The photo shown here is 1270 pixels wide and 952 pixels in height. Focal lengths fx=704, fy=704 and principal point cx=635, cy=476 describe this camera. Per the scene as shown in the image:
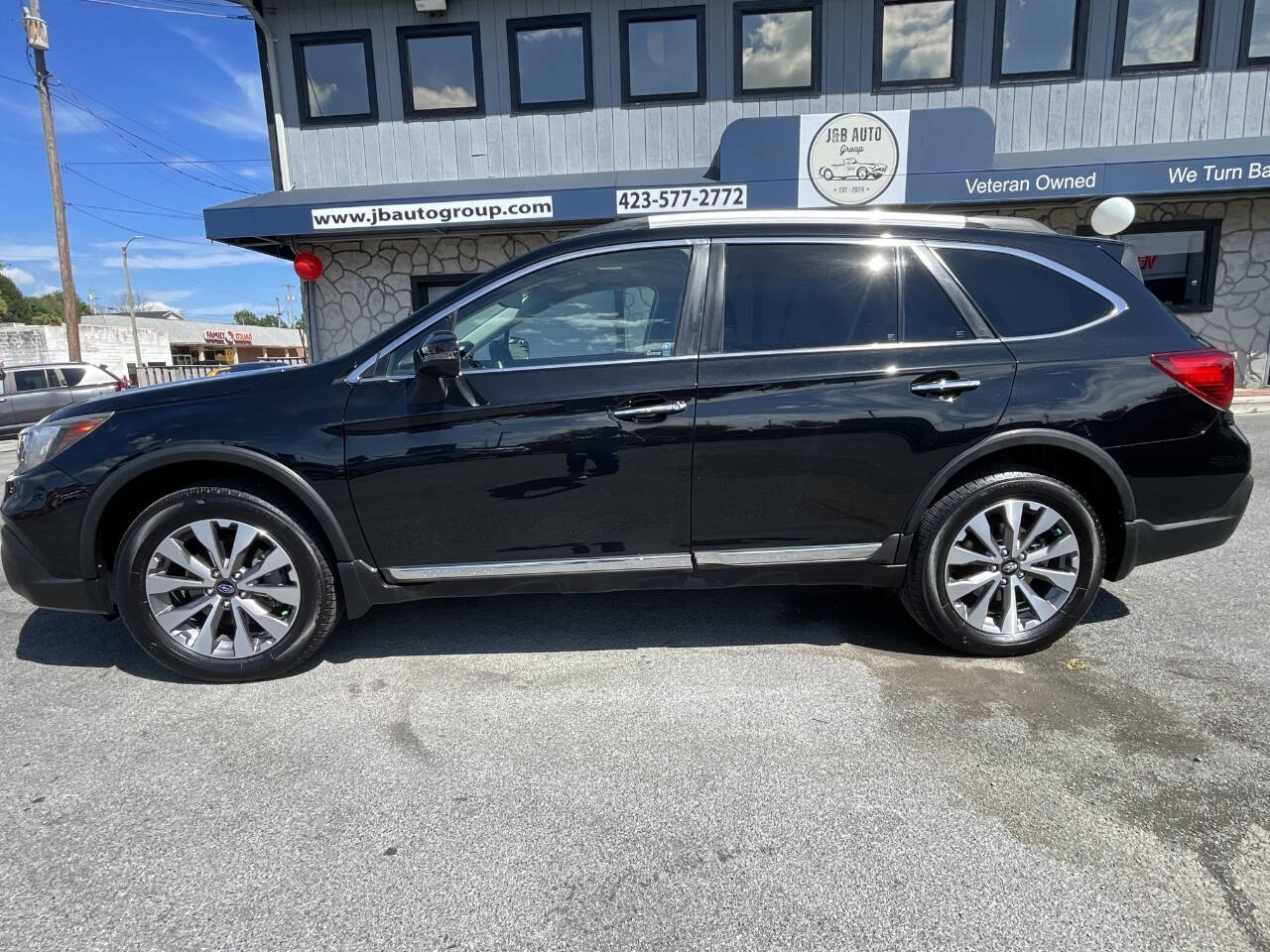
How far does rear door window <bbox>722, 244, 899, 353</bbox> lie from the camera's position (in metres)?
2.97

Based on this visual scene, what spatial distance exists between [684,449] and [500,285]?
105 centimetres

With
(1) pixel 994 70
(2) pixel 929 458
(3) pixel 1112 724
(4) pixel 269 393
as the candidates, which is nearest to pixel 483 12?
(1) pixel 994 70

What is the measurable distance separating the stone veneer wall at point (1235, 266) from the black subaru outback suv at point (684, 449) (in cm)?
912

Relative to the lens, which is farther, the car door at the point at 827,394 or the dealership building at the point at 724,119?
the dealership building at the point at 724,119

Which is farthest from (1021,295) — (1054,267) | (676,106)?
(676,106)

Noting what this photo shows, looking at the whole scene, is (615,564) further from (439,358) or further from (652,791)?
(439,358)

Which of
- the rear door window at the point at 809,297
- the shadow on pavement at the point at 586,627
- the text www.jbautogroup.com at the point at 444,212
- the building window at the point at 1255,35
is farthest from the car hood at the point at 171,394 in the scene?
the building window at the point at 1255,35

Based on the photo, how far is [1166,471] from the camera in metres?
3.00

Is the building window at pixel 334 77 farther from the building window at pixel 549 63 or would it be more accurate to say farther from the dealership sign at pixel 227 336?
the dealership sign at pixel 227 336

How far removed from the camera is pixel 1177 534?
306 centimetres

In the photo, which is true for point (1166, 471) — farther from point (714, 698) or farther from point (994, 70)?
point (994, 70)

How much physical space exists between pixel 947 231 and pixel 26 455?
4.05 meters

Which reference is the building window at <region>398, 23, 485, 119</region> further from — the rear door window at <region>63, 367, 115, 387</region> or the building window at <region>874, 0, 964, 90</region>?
the rear door window at <region>63, 367, 115, 387</region>

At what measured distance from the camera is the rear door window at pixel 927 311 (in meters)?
2.99
